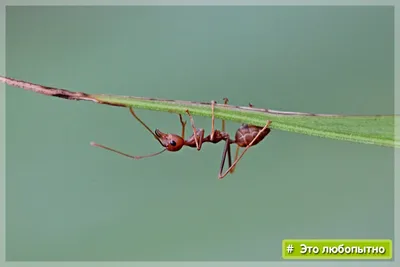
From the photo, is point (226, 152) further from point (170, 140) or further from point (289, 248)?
point (289, 248)

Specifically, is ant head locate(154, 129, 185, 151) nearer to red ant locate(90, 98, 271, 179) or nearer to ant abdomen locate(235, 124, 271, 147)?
red ant locate(90, 98, 271, 179)

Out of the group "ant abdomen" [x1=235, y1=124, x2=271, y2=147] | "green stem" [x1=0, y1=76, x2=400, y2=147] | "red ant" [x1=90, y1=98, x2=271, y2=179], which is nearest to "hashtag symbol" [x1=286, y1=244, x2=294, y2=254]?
"red ant" [x1=90, y1=98, x2=271, y2=179]

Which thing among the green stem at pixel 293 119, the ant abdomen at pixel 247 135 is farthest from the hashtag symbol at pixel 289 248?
the green stem at pixel 293 119

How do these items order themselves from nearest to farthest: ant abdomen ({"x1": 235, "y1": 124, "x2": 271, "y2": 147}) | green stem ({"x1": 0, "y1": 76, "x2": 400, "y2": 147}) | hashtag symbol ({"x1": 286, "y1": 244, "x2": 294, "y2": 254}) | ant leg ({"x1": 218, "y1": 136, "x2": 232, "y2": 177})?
green stem ({"x1": 0, "y1": 76, "x2": 400, "y2": 147}) → ant abdomen ({"x1": 235, "y1": 124, "x2": 271, "y2": 147}) → ant leg ({"x1": 218, "y1": 136, "x2": 232, "y2": 177}) → hashtag symbol ({"x1": 286, "y1": 244, "x2": 294, "y2": 254})

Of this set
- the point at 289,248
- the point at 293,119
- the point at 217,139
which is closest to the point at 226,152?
the point at 217,139

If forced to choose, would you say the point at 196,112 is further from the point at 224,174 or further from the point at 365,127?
the point at 224,174

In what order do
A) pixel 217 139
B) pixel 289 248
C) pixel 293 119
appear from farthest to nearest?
1. pixel 289 248
2. pixel 217 139
3. pixel 293 119

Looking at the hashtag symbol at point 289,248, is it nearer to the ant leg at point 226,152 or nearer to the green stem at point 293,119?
the ant leg at point 226,152

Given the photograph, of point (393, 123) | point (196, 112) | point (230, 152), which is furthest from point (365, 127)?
point (230, 152)

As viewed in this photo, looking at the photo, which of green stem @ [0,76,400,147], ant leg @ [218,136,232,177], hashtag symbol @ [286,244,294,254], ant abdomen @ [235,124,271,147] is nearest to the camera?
green stem @ [0,76,400,147]

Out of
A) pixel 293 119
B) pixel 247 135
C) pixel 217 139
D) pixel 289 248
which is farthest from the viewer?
pixel 289 248

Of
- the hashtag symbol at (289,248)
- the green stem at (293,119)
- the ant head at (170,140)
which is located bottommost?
the hashtag symbol at (289,248)
